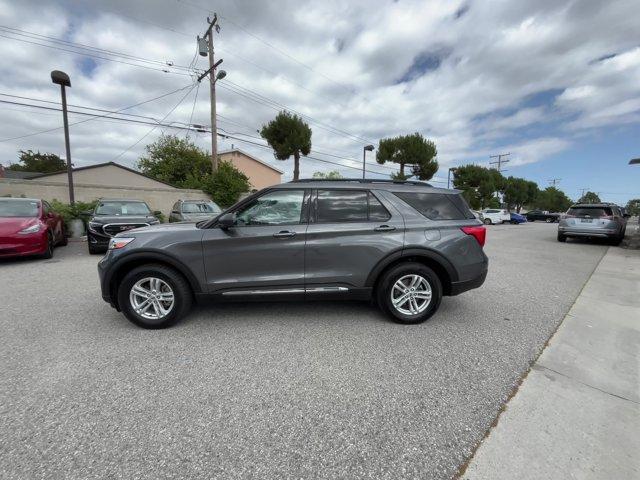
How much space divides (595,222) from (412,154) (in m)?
21.4

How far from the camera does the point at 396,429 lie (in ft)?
6.39

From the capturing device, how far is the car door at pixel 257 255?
332 centimetres

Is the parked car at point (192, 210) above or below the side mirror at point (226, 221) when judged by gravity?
above

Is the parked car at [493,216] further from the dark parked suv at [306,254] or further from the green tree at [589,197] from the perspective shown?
the green tree at [589,197]

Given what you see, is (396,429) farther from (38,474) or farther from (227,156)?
(227,156)

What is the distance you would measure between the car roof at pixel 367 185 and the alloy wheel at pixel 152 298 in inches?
67.9

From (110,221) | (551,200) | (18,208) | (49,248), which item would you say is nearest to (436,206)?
(110,221)

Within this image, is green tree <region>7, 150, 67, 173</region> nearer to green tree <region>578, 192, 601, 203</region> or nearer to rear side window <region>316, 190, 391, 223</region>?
rear side window <region>316, 190, 391, 223</region>

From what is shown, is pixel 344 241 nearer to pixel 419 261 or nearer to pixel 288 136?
pixel 419 261

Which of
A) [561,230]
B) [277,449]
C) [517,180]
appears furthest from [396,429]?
[517,180]

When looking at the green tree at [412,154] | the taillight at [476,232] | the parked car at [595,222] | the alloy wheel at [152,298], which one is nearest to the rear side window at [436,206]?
the taillight at [476,232]

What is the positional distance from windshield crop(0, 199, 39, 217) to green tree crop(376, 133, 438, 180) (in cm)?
2770

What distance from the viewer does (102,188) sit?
15.6 metres

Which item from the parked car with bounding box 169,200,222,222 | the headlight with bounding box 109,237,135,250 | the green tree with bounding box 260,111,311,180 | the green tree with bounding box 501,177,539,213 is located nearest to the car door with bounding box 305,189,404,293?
the headlight with bounding box 109,237,135,250
